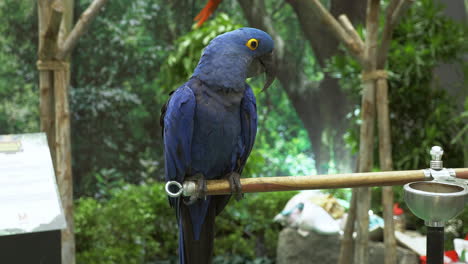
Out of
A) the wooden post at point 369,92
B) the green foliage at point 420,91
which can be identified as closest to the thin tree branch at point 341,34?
the wooden post at point 369,92

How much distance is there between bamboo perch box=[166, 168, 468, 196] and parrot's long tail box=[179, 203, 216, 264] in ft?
0.48

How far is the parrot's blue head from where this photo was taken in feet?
3.59

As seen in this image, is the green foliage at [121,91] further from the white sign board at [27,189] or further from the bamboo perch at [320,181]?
the bamboo perch at [320,181]

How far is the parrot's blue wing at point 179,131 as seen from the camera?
112 centimetres

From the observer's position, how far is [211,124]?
45.3 inches

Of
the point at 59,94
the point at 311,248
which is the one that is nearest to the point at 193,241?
the point at 59,94

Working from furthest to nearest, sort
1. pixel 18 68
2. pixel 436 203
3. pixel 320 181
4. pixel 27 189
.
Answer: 1. pixel 18 68
2. pixel 27 189
3. pixel 320 181
4. pixel 436 203

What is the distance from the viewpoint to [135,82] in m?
3.51

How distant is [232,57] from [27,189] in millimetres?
600

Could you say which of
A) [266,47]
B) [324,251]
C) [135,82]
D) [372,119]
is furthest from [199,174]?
[135,82]

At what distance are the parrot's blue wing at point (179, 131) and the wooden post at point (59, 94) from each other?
1.92ft

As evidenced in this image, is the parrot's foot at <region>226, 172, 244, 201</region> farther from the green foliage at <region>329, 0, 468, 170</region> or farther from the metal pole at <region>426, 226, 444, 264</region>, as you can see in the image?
the green foliage at <region>329, 0, 468, 170</region>

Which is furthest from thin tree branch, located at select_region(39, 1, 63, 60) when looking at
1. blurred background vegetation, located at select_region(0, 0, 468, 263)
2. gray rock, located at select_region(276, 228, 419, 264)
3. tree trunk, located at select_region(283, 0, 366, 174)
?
tree trunk, located at select_region(283, 0, 366, 174)

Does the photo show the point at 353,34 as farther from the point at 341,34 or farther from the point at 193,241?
the point at 193,241
